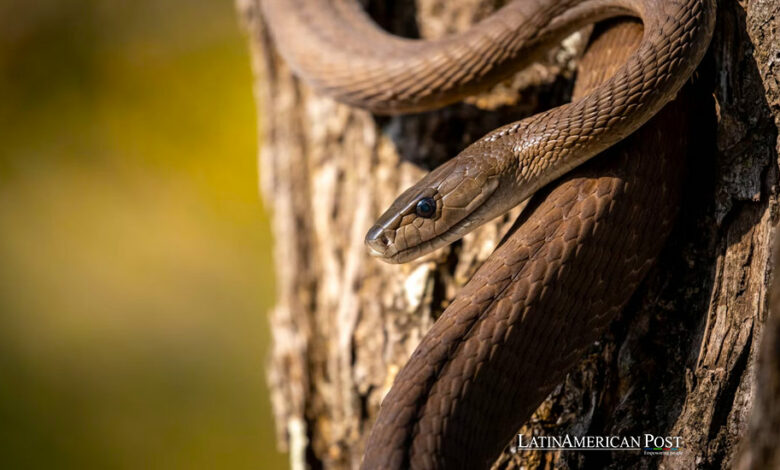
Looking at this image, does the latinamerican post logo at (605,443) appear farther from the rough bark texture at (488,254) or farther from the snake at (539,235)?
the snake at (539,235)

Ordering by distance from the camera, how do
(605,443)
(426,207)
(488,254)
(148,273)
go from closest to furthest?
(605,443)
(426,207)
(488,254)
(148,273)

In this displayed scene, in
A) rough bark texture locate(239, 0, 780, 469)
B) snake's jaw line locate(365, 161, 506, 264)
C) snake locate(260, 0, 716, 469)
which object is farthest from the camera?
snake's jaw line locate(365, 161, 506, 264)

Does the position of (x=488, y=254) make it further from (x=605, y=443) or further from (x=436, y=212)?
(x=605, y=443)

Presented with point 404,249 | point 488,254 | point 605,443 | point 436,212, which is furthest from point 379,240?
point 605,443

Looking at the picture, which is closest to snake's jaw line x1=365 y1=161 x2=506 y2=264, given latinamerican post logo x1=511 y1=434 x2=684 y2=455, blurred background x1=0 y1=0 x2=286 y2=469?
latinamerican post logo x1=511 y1=434 x2=684 y2=455

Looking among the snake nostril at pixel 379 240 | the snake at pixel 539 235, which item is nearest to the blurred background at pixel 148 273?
the snake nostril at pixel 379 240

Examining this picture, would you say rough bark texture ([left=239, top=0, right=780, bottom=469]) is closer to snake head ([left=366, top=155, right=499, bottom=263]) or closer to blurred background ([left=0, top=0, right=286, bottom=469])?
snake head ([left=366, top=155, right=499, bottom=263])
